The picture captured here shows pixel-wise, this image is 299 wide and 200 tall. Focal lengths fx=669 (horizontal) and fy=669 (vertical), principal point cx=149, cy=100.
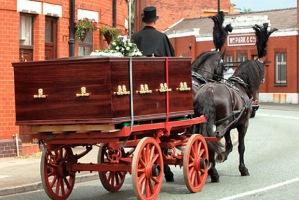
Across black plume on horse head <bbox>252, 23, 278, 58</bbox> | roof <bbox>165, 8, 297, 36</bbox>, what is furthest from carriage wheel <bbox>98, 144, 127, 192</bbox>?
roof <bbox>165, 8, 297, 36</bbox>

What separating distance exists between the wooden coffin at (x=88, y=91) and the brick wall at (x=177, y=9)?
47.3 meters

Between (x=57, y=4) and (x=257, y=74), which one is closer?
(x=257, y=74)

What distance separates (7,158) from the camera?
576 inches

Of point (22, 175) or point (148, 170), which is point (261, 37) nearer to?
point (148, 170)

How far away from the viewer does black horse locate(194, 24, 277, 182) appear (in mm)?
11352

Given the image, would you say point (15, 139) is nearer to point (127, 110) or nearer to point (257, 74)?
point (257, 74)

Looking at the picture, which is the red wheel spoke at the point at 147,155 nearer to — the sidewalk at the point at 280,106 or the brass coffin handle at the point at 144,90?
the brass coffin handle at the point at 144,90

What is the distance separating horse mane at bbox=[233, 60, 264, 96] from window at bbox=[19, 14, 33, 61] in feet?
17.6

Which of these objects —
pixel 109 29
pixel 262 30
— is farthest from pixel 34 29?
pixel 262 30

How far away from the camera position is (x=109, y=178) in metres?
10.6

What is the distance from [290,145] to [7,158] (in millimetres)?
7838

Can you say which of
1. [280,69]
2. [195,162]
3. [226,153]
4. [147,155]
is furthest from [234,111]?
[280,69]

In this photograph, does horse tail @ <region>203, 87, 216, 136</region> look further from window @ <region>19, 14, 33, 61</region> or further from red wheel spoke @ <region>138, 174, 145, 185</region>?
window @ <region>19, 14, 33, 61</region>

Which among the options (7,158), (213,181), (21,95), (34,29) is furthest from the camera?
(34,29)
